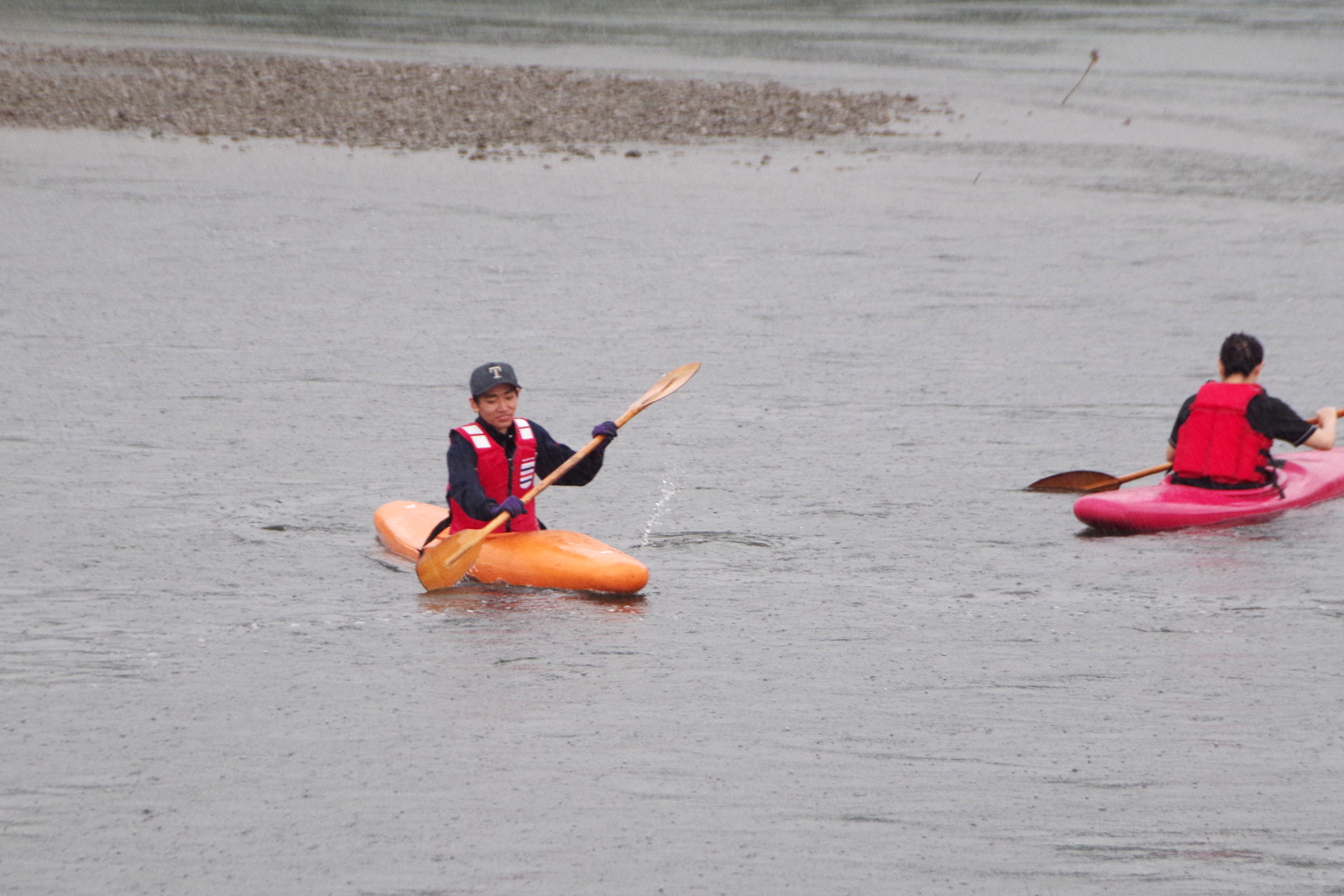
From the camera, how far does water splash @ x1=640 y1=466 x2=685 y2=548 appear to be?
28.1ft

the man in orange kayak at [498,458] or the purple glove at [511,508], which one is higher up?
the man in orange kayak at [498,458]

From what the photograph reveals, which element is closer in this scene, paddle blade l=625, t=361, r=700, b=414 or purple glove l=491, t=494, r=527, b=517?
purple glove l=491, t=494, r=527, b=517

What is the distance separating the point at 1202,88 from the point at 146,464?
78.2ft

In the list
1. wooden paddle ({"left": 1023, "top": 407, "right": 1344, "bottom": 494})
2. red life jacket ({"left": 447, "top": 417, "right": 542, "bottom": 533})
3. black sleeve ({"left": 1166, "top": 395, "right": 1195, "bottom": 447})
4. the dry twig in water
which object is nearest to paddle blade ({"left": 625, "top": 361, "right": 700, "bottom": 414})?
red life jacket ({"left": 447, "top": 417, "right": 542, "bottom": 533})

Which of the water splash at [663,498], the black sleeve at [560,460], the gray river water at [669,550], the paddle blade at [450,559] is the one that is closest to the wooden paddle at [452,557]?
the paddle blade at [450,559]

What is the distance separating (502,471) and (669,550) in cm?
97

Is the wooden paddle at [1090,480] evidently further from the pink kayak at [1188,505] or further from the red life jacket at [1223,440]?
the red life jacket at [1223,440]

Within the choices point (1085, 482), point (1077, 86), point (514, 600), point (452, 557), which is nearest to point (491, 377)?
point (452, 557)

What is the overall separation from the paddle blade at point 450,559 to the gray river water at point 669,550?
0.33 ft

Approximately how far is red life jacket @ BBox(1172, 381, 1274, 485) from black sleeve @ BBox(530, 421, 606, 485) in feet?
10.0

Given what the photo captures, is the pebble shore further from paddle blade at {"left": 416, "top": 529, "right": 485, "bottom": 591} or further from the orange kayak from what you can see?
paddle blade at {"left": 416, "top": 529, "right": 485, "bottom": 591}

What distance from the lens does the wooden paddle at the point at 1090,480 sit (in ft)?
30.1

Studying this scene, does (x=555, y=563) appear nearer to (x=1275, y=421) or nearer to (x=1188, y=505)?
(x=1188, y=505)

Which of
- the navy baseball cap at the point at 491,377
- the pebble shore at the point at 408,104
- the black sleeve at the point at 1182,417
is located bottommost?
the navy baseball cap at the point at 491,377
